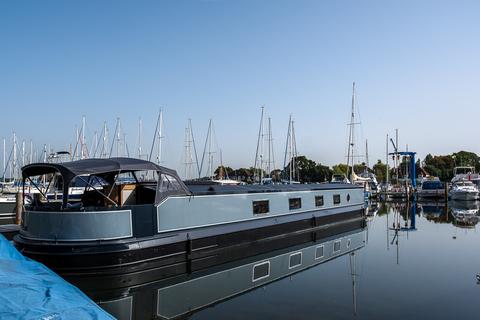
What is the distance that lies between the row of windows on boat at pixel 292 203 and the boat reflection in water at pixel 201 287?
73.2 inches

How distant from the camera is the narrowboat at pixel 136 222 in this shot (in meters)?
11.7

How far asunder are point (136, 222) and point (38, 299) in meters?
7.09

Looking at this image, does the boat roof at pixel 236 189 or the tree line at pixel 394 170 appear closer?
the boat roof at pixel 236 189

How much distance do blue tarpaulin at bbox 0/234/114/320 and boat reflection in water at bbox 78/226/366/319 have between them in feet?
10.0

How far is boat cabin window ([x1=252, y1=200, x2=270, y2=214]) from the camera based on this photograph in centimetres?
1730

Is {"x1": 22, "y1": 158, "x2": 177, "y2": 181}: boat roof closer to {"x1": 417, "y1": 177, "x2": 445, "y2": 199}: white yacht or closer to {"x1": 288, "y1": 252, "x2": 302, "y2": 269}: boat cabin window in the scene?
{"x1": 288, "y1": 252, "x2": 302, "y2": 269}: boat cabin window

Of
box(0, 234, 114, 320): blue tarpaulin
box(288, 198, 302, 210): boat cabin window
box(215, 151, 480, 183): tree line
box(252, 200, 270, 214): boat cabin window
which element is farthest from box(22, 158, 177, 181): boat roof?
box(215, 151, 480, 183): tree line

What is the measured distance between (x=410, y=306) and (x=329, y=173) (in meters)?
82.6

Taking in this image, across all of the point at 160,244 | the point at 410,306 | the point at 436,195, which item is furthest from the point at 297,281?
the point at 436,195

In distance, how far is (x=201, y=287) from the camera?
1142 cm

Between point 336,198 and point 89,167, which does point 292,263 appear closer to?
point 89,167

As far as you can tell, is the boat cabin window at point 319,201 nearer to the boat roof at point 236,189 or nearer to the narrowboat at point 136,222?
the boat roof at point 236,189

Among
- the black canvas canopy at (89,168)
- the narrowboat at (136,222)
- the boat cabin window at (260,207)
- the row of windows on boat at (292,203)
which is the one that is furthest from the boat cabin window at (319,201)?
the black canvas canopy at (89,168)

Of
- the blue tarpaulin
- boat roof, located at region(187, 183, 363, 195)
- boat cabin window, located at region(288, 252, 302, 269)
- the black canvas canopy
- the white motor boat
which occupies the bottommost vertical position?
boat cabin window, located at region(288, 252, 302, 269)
